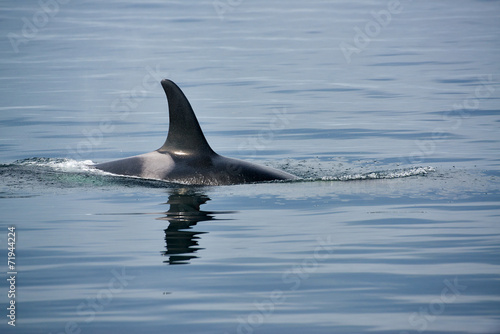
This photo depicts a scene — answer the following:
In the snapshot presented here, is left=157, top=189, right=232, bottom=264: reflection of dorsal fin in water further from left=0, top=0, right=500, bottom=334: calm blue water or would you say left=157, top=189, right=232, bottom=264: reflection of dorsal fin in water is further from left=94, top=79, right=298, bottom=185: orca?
left=94, top=79, right=298, bottom=185: orca

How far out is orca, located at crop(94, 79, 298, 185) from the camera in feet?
48.8

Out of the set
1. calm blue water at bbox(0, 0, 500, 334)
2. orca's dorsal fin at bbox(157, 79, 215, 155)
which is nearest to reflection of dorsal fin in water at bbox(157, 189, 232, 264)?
calm blue water at bbox(0, 0, 500, 334)

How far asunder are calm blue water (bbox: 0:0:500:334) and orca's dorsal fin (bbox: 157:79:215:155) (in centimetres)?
78

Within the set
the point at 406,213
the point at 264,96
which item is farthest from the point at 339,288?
the point at 264,96

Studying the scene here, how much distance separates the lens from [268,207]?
1342 cm

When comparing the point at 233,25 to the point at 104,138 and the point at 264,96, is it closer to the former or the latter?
the point at 264,96

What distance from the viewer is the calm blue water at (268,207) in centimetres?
866

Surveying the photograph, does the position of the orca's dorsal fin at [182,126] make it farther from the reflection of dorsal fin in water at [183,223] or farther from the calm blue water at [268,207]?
the reflection of dorsal fin in water at [183,223]

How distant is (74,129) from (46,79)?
13365 mm

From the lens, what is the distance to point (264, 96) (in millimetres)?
30953

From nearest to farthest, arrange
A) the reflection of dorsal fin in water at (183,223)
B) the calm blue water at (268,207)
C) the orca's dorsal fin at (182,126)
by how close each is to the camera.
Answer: the calm blue water at (268,207), the reflection of dorsal fin in water at (183,223), the orca's dorsal fin at (182,126)

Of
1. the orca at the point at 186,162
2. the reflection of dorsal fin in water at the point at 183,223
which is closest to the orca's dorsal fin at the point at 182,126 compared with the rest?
the orca at the point at 186,162

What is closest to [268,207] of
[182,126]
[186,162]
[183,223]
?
[183,223]

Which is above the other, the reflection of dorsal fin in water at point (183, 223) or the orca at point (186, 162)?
the orca at point (186, 162)
